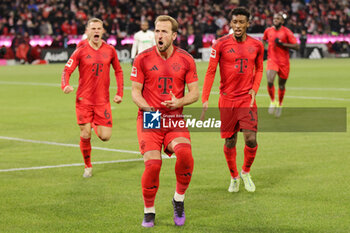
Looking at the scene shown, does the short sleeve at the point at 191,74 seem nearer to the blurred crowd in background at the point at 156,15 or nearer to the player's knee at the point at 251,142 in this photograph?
the player's knee at the point at 251,142

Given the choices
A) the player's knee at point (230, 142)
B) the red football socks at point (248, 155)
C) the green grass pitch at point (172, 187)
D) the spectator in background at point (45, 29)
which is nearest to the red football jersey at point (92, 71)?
the green grass pitch at point (172, 187)

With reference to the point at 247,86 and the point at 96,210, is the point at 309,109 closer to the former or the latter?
the point at 247,86

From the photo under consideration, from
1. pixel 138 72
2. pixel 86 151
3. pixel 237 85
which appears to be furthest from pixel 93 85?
pixel 138 72

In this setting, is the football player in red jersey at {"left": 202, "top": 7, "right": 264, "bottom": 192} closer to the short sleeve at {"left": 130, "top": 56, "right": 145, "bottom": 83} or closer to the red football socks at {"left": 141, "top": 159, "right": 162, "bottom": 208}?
the short sleeve at {"left": 130, "top": 56, "right": 145, "bottom": 83}

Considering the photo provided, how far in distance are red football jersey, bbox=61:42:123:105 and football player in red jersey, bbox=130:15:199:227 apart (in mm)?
3306

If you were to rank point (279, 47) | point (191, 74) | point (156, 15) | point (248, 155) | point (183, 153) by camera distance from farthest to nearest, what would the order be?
A: point (156, 15), point (279, 47), point (248, 155), point (191, 74), point (183, 153)

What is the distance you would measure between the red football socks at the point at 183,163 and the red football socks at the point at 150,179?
7.9 inches

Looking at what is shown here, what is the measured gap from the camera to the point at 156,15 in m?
50.9

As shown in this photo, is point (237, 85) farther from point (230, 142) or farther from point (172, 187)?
point (172, 187)

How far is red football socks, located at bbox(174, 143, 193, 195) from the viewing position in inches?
277

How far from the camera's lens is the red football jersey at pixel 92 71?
34.6 ft

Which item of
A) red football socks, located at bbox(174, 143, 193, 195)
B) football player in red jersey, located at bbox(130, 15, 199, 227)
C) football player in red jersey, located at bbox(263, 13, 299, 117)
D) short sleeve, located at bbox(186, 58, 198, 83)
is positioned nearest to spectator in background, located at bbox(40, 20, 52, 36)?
football player in red jersey, located at bbox(263, 13, 299, 117)

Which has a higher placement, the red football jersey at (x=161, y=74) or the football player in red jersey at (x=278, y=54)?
the red football jersey at (x=161, y=74)

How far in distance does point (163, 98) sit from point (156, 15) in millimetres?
44175
